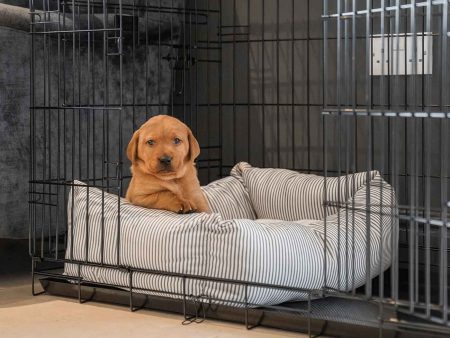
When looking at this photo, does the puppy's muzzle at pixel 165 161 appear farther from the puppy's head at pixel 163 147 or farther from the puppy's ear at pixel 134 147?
the puppy's ear at pixel 134 147

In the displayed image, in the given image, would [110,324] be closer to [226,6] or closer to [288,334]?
[288,334]

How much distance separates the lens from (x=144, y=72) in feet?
14.7

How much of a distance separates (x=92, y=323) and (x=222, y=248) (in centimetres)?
50

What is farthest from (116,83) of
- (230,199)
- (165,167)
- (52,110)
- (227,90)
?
(165,167)

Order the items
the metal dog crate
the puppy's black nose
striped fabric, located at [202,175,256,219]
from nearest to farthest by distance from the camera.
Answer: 1. the puppy's black nose
2. striped fabric, located at [202,175,256,219]
3. the metal dog crate

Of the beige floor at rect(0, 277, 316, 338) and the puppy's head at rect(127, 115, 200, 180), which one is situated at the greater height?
the puppy's head at rect(127, 115, 200, 180)

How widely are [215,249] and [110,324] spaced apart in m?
0.42

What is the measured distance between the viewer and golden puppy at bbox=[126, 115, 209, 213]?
3312 millimetres

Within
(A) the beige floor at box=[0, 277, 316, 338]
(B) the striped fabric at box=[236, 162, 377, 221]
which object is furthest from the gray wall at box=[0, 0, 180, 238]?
(B) the striped fabric at box=[236, 162, 377, 221]

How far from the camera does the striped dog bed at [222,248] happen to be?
297 cm

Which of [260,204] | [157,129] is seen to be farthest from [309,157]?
[157,129]

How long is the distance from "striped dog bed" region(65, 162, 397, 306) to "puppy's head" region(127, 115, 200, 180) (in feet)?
0.51

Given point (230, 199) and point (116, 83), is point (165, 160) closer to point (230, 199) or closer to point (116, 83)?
point (230, 199)

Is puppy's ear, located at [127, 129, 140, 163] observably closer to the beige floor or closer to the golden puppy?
the golden puppy
